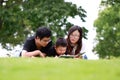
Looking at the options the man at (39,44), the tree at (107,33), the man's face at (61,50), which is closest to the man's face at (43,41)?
the man at (39,44)

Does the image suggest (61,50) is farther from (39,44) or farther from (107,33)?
(107,33)

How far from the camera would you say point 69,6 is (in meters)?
30.2

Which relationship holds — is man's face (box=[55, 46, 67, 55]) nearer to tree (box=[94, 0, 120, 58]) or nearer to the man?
the man

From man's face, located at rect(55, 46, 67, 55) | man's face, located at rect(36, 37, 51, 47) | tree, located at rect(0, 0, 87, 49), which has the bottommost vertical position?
man's face, located at rect(55, 46, 67, 55)

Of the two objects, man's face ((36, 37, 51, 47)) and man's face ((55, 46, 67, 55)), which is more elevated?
man's face ((36, 37, 51, 47))

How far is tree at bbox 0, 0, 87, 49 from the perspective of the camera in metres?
27.8

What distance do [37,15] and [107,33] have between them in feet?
119

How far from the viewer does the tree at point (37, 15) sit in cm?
2785

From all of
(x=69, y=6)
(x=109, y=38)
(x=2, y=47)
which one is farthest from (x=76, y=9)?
(x=109, y=38)

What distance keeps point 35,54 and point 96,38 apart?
59.0 metres

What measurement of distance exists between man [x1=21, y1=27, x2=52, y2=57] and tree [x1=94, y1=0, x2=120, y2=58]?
4603 cm

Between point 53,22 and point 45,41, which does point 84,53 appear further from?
point 53,22

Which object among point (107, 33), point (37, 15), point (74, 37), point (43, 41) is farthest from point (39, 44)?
point (107, 33)

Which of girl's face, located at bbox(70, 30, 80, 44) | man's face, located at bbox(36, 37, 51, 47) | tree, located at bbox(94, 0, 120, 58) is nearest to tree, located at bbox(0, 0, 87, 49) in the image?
girl's face, located at bbox(70, 30, 80, 44)
